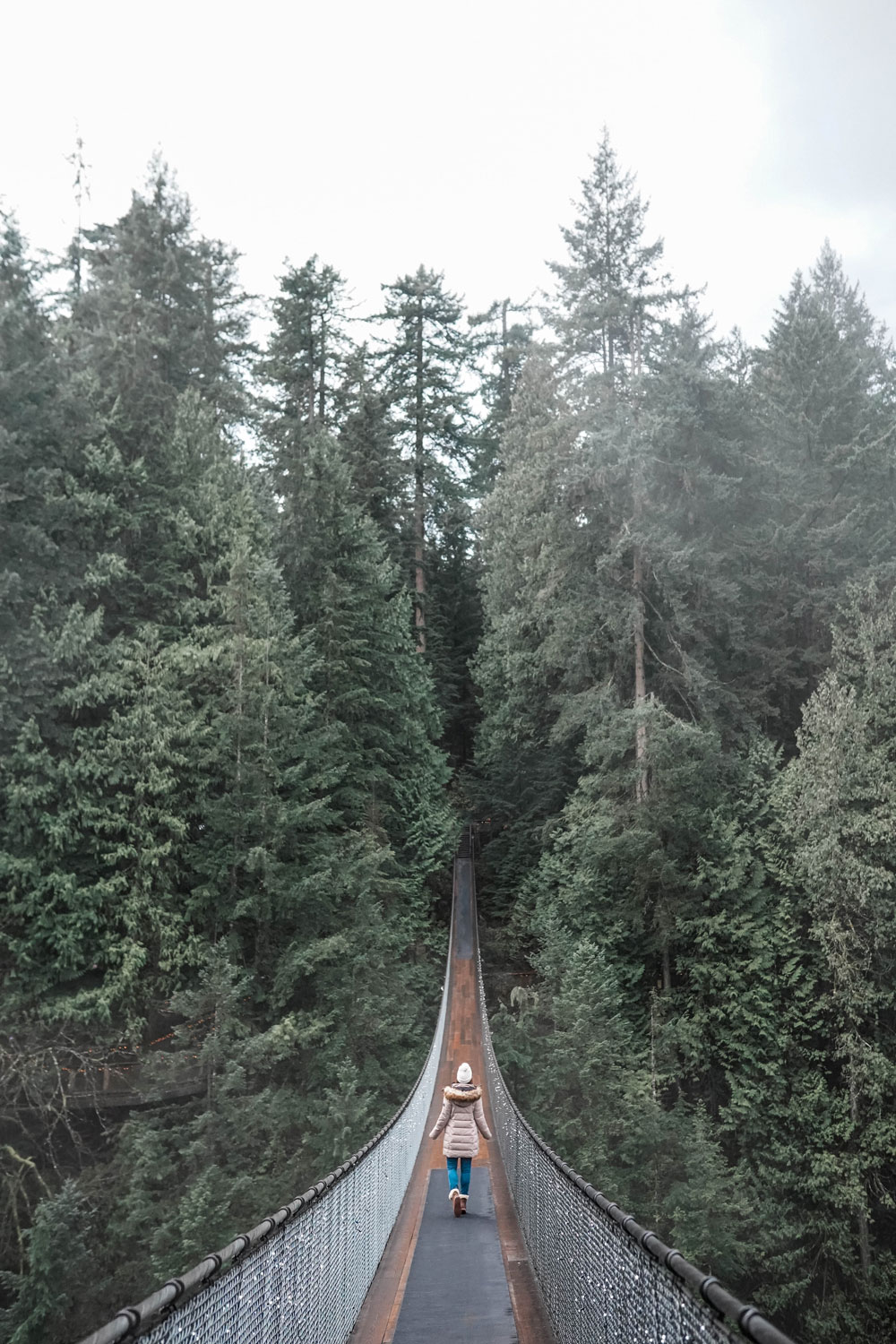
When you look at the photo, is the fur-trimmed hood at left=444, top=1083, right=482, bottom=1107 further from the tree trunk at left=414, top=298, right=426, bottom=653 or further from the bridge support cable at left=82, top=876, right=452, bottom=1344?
the tree trunk at left=414, top=298, right=426, bottom=653

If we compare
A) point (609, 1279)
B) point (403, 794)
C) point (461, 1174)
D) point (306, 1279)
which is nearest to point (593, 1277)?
point (609, 1279)

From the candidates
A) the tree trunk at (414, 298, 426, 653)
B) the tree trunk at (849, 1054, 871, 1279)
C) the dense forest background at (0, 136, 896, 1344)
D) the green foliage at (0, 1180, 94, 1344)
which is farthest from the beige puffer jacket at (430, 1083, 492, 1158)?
the tree trunk at (414, 298, 426, 653)

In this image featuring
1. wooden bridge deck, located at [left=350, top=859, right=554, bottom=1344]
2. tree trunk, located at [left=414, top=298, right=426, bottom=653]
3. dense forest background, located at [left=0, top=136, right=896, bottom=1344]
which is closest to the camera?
wooden bridge deck, located at [left=350, top=859, right=554, bottom=1344]

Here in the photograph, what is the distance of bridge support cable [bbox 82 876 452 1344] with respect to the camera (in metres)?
2.87

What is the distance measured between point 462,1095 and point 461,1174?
2.77 ft

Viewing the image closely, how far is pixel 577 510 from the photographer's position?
23391 millimetres

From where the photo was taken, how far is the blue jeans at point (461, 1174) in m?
8.25

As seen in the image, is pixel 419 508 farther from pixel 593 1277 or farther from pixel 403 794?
pixel 593 1277

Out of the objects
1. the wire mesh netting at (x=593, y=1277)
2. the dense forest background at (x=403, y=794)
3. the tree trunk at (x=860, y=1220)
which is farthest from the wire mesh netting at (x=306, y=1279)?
the tree trunk at (x=860, y=1220)

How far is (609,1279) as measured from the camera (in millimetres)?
4094

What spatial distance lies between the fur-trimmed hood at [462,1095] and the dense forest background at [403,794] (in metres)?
8.72

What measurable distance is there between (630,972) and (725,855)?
10.4 feet

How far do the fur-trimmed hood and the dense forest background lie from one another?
8.72 m

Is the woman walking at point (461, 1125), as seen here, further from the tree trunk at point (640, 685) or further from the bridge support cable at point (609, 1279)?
the tree trunk at point (640, 685)
